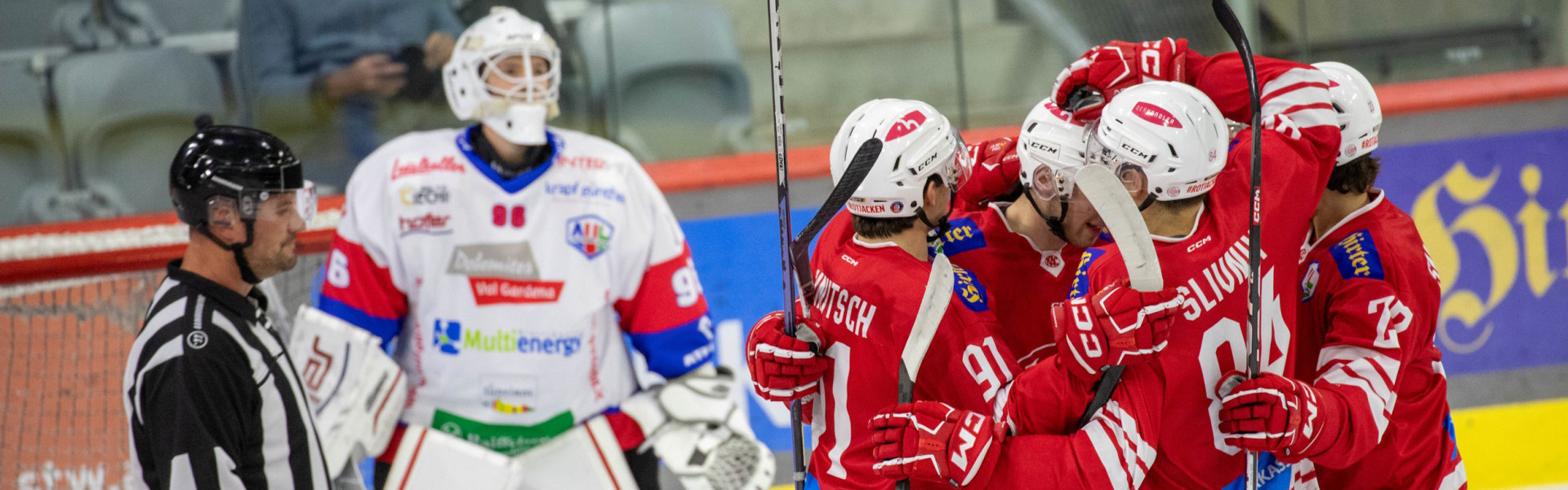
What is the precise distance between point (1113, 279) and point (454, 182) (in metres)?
2.10

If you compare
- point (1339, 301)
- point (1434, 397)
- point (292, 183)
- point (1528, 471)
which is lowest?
point (1528, 471)

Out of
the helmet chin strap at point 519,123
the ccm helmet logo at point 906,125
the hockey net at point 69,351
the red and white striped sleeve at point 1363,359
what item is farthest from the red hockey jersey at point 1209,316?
the hockey net at point 69,351

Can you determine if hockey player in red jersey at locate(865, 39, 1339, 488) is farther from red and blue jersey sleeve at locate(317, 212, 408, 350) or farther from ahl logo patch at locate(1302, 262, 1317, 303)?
red and blue jersey sleeve at locate(317, 212, 408, 350)

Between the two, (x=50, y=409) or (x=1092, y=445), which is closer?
(x=1092, y=445)

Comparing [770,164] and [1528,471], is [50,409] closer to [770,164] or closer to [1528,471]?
[770,164]

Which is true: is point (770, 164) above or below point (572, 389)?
above

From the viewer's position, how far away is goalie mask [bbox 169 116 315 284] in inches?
102

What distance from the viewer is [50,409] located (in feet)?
13.8

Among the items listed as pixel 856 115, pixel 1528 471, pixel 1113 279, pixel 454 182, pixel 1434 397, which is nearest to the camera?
pixel 1113 279

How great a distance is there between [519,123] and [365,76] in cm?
145

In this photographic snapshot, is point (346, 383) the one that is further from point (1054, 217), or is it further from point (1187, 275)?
point (1187, 275)

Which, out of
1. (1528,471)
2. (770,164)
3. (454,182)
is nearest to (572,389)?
(454,182)

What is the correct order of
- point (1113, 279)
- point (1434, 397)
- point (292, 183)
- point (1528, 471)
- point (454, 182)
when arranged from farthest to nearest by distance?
1. point (1528, 471)
2. point (454, 182)
3. point (292, 183)
4. point (1434, 397)
5. point (1113, 279)

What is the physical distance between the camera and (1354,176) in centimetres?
245
